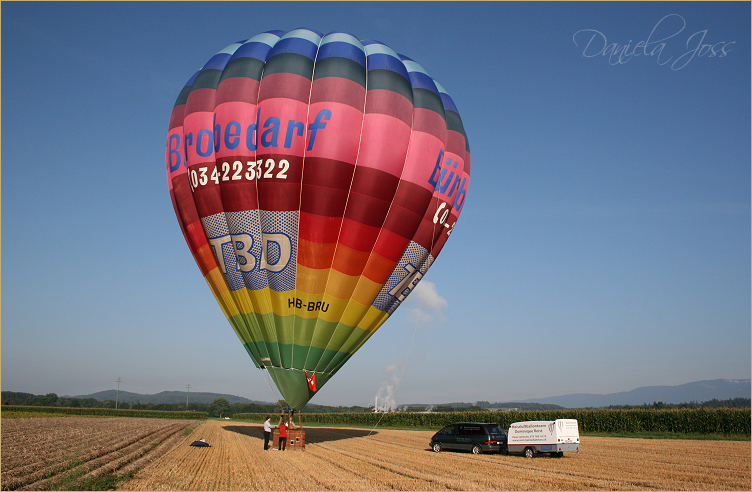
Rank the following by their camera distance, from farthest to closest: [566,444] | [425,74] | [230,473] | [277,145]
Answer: [425,74] < [566,444] < [277,145] < [230,473]

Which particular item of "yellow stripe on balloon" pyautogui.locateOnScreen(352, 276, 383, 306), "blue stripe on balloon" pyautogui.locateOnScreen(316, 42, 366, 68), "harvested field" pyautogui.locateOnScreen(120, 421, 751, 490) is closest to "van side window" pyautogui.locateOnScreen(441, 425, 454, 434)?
→ "harvested field" pyautogui.locateOnScreen(120, 421, 751, 490)

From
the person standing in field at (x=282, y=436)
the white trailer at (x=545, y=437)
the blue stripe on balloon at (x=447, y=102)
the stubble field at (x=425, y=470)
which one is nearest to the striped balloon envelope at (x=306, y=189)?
the blue stripe on balloon at (x=447, y=102)

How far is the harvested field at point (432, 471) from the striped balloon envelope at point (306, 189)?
11.7ft

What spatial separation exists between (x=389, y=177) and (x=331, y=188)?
215 cm

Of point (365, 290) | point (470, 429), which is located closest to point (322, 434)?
point (470, 429)

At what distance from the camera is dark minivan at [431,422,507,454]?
68.3 feet

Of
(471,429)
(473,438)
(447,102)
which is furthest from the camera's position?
(447,102)

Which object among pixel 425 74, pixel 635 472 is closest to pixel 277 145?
pixel 425 74

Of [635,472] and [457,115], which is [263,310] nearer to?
[457,115]

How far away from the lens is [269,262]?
60.5 ft

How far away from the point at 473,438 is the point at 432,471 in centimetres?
706

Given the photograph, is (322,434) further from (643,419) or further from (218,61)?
(218,61)

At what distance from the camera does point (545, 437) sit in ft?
63.1

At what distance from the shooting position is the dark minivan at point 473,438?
2083 centimetres
